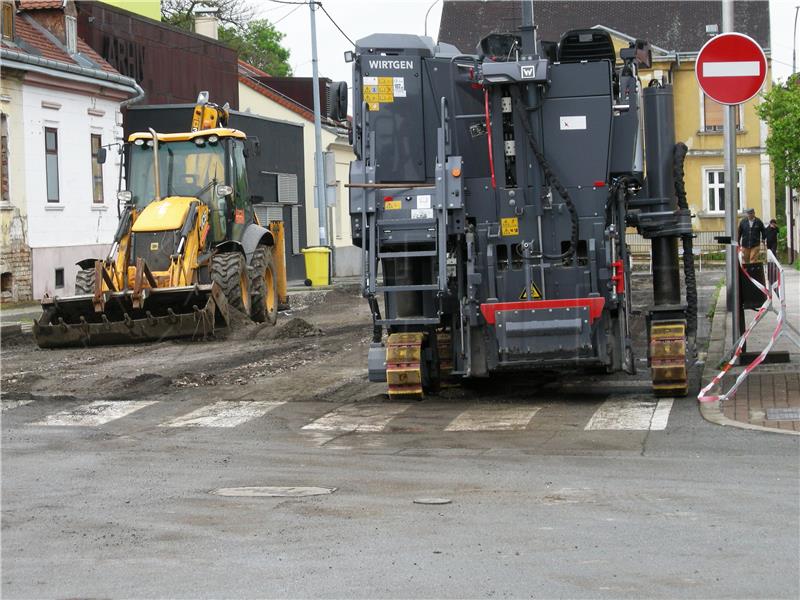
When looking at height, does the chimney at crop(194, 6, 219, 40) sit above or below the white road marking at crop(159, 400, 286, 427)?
above

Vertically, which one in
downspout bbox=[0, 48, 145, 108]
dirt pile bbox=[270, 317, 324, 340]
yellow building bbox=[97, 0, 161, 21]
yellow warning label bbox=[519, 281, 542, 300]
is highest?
yellow building bbox=[97, 0, 161, 21]

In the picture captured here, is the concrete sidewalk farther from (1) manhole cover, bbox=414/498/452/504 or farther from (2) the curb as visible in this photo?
(1) manhole cover, bbox=414/498/452/504

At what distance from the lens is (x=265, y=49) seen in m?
94.3

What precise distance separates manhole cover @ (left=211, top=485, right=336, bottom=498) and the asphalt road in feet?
0.36

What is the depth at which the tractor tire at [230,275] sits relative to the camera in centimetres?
2061

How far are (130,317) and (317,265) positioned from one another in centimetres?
1943

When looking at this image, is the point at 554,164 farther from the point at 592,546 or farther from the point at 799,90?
the point at 799,90

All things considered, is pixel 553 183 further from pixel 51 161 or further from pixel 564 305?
pixel 51 161

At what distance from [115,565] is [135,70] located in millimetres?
33531

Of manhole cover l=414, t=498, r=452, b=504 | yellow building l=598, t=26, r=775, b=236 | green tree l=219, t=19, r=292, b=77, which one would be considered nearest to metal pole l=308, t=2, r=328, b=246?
yellow building l=598, t=26, r=775, b=236

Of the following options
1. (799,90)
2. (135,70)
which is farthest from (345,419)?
(799,90)

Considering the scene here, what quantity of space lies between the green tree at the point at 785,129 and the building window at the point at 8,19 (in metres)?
21.9

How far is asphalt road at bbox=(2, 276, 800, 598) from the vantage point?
645 centimetres

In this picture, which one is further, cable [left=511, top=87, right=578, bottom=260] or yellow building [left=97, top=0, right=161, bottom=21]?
yellow building [left=97, top=0, right=161, bottom=21]
